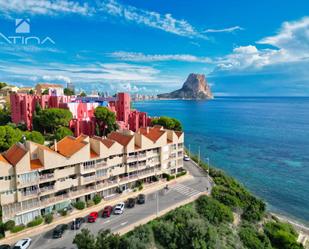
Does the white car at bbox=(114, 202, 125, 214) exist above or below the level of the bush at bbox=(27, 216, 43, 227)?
below

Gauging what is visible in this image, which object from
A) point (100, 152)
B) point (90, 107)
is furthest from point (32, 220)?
point (90, 107)

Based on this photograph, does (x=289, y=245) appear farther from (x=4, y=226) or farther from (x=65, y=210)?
(x=4, y=226)

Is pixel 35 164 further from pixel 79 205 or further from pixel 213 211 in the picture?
pixel 213 211

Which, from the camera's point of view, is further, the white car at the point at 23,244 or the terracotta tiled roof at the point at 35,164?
the terracotta tiled roof at the point at 35,164

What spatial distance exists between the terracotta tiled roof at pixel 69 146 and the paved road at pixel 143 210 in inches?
448

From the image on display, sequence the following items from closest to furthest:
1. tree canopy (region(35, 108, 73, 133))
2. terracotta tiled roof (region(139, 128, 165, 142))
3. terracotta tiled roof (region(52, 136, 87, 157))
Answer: terracotta tiled roof (region(52, 136, 87, 157)), terracotta tiled roof (region(139, 128, 165, 142)), tree canopy (region(35, 108, 73, 133))

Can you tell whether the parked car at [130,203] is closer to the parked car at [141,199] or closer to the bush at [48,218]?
the parked car at [141,199]

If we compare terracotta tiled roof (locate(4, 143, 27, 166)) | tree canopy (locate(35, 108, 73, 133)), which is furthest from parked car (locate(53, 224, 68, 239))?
tree canopy (locate(35, 108, 73, 133))

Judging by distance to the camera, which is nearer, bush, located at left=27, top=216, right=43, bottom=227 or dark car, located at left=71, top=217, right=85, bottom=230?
bush, located at left=27, top=216, right=43, bottom=227

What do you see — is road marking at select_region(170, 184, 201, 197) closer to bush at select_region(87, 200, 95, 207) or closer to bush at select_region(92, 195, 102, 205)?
bush at select_region(92, 195, 102, 205)

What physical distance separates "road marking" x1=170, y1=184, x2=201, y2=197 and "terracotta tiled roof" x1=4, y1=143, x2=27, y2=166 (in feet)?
90.4

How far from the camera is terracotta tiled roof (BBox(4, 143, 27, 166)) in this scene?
106ft

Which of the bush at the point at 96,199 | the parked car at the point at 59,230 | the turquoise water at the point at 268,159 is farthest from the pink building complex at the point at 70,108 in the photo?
the parked car at the point at 59,230

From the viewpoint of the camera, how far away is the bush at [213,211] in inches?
1489
